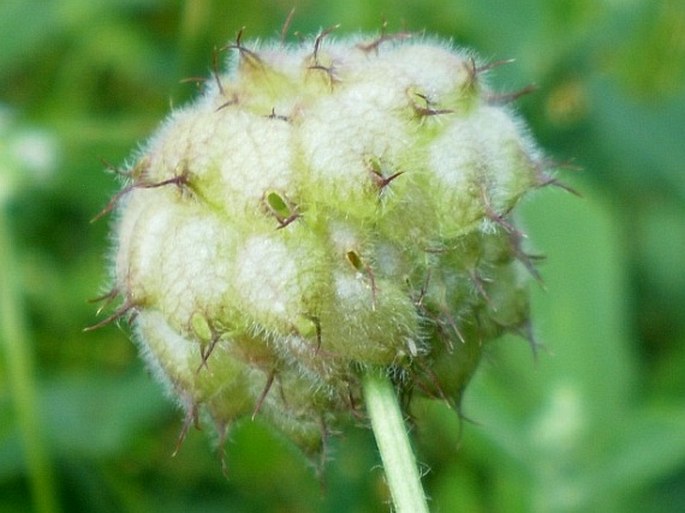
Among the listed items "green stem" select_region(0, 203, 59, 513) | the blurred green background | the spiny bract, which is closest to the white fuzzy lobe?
the spiny bract

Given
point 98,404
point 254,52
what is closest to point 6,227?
point 98,404

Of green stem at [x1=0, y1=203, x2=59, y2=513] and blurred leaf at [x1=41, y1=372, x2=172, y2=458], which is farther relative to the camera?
blurred leaf at [x1=41, y1=372, x2=172, y2=458]

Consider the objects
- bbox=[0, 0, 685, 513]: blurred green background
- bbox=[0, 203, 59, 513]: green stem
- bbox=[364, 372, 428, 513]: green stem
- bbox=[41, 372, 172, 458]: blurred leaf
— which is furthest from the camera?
bbox=[41, 372, 172, 458]: blurred leaf

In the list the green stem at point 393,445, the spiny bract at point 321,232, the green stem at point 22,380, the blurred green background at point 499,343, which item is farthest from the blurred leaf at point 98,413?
the green stem at point 393,445

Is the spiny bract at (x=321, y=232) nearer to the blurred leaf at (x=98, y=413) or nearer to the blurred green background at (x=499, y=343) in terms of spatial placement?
the blurred green background at (x=499, y=343)

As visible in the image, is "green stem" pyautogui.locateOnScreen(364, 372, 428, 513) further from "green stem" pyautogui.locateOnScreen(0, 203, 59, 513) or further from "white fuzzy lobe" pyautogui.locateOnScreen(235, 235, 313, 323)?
"green stem" pyautogui.locateOnScreen(0, 203, 59, 513)

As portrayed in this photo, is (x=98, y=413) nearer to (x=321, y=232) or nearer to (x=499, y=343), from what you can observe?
(x=499, y=343)

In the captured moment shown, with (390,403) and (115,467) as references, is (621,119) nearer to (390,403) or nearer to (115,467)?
(115,467)
